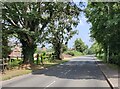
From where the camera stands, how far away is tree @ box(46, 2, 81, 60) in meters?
45.9

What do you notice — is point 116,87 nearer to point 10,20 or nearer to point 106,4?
point 106,4

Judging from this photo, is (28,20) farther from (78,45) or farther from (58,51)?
(78,45)

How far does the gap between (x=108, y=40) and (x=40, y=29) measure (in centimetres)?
954

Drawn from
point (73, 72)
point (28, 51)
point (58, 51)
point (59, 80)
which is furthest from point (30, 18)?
point (58, 51)

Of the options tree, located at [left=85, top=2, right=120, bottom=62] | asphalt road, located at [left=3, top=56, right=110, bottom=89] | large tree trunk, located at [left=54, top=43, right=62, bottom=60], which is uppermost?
tree, located at [left=85, top=2, right=120, bottom=62]

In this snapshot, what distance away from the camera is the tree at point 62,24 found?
45.9m

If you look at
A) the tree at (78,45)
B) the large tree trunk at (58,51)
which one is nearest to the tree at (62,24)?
the large tree trunk at (58,51)

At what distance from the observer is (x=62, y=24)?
70562 millimetres

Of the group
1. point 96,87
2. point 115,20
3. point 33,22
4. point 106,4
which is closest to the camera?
point 96,87

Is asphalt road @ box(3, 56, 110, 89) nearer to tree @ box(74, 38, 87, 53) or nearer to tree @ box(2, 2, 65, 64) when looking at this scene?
tree @ box(2, 2, 65, 64)

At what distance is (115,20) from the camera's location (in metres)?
28.7

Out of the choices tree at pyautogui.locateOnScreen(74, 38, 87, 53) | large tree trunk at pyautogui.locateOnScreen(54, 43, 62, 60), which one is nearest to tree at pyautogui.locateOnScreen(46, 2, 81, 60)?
large tree trunk at pyautogui.locateOnScreen(54, 43, 62, 60)

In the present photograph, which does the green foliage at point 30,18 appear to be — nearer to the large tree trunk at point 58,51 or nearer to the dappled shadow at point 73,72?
the dappled shadow at point 73,72

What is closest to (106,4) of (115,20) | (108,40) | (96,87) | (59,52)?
(115,20)
